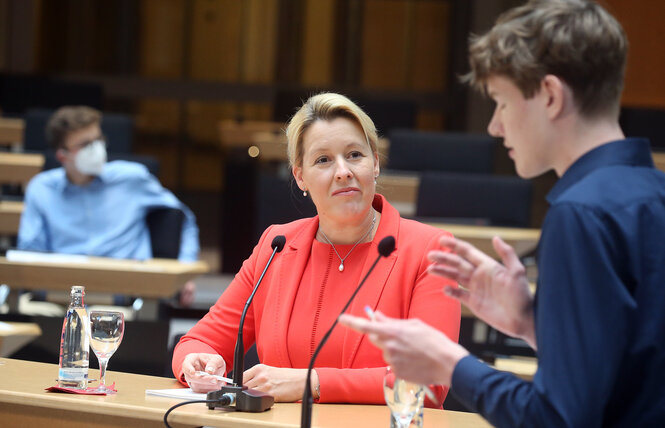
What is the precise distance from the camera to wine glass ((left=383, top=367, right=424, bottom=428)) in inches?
64.4

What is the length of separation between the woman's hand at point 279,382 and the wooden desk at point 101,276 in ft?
6.08

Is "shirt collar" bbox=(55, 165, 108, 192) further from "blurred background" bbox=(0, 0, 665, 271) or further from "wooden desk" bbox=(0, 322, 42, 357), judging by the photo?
"blurred background" bbox=(0, 0, 665, 271)

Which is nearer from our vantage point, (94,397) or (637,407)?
(637,407)

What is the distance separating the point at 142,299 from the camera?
403 centimetres

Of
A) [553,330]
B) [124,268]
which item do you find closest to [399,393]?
[553,330]

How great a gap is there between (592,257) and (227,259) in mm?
5473

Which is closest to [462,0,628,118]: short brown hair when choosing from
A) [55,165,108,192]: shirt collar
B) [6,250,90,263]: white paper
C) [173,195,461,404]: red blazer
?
[173,195,461,404]: red blazer

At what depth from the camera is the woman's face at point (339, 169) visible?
230cm

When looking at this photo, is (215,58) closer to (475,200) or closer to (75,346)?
(475,200)

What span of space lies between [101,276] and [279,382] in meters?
2.01

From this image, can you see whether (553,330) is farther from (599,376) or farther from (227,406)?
(227,406)

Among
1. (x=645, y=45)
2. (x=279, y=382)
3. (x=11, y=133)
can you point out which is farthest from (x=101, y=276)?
(x=645, y=45)

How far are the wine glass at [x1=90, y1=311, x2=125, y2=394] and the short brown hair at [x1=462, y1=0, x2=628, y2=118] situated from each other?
1115 mm

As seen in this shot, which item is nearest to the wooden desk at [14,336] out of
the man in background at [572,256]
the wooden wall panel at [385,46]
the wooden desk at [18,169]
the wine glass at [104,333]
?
the wine glass at [104,333]
